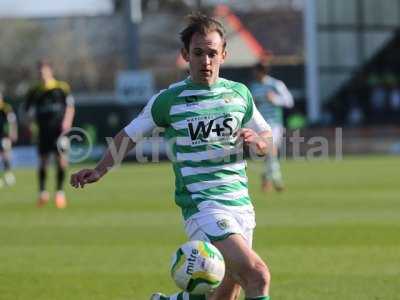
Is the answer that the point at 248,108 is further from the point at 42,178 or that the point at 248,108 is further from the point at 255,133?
the point at 42,178

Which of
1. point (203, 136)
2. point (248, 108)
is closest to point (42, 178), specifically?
point (248, 108)

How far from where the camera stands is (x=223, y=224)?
273 inches

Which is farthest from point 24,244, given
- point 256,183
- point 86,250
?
point 256,183

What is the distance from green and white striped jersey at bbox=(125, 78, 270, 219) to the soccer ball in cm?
45

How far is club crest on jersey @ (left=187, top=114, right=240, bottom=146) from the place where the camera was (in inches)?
284

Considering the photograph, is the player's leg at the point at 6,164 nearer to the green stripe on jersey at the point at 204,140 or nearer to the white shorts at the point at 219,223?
the green stripe on jersey at the point at 204,140

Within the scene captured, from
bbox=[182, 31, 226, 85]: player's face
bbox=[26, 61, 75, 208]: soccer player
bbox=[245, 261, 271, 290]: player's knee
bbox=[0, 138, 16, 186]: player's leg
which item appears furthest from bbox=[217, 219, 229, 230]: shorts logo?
bbox=[0, 138, 16, 186]: player's leg

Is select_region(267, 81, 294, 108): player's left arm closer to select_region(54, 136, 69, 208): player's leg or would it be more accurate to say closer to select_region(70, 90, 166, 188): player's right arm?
select_region(54, 136, 69, 208): player's leg

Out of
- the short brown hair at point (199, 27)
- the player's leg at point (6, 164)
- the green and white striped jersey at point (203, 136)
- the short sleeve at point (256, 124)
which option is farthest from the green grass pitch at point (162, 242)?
the player's leg at point (6, 164)

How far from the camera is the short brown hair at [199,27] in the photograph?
7.15 m

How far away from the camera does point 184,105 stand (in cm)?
727

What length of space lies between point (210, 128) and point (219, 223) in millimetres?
651

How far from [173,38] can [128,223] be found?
159ft

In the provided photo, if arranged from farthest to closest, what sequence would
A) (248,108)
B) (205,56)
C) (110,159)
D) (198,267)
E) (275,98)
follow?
(275,98)
(248,108)
(110,159)
(205,56)
(198,267)
